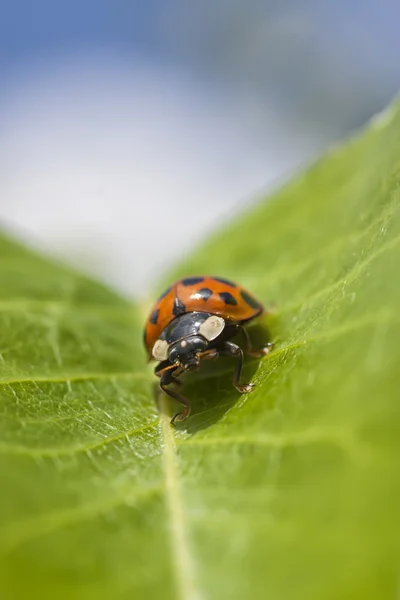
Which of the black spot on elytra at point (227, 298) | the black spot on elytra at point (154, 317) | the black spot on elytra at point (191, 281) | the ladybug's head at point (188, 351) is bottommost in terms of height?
the ladybug's head at point (188, 351)

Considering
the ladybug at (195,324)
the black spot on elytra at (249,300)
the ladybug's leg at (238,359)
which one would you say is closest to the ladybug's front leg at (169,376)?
the ladybug at (195,324)

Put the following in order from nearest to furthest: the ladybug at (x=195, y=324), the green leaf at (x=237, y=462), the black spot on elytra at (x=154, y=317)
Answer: the green leaf at (x=237, y=462) < the ladybug at (x=195, y=324) < the black spot on elytra at (x=154, y=317)

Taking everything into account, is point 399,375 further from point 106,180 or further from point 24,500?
point 106,180

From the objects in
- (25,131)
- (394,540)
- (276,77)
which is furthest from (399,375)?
(276,77)

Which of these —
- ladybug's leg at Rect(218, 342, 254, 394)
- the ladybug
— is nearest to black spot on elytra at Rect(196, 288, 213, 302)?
the ladybug

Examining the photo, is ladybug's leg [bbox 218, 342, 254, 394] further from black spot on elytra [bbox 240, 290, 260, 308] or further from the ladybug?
black spot on elytra [bbox 240, 290, 260, 308]

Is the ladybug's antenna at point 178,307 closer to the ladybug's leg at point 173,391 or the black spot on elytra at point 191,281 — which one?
the black spot on elytra at point 191,281

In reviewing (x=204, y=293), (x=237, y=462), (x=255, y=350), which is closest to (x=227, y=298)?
(x=204, y=293)

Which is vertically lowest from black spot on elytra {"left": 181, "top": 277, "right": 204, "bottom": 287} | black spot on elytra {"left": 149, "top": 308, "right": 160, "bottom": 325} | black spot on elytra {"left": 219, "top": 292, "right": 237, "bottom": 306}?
black spot on elytra {"left": 219, "top": 292, "right": 237, "bottom": 306}
